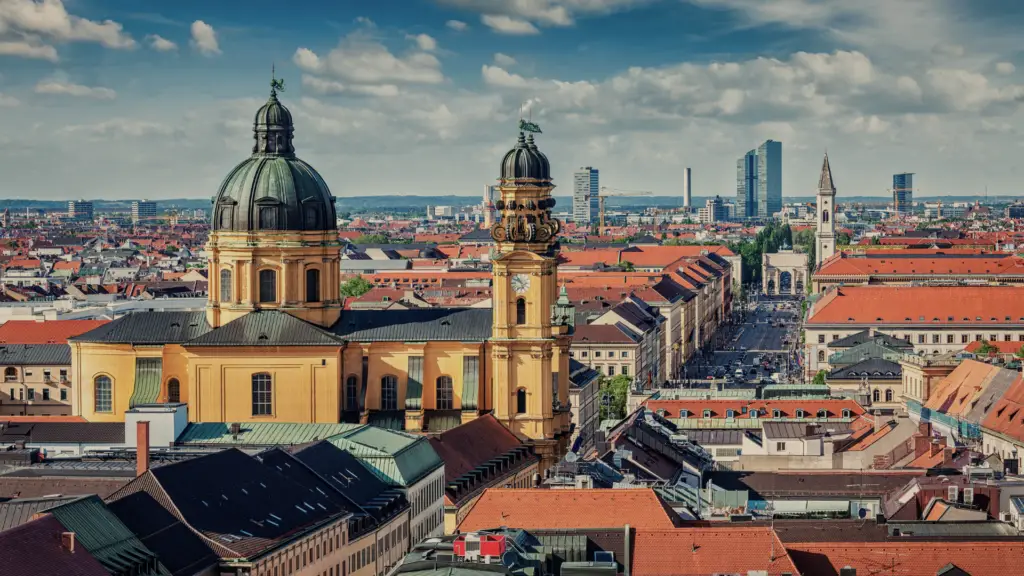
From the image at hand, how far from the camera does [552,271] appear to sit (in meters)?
107

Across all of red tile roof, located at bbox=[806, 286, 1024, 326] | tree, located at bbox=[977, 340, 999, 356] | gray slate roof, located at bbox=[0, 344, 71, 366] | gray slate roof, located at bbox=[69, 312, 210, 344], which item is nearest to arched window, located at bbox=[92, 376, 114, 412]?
gray slate roof, located at bbox=[69, 312, 210, 344]

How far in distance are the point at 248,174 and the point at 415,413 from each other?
14907mm

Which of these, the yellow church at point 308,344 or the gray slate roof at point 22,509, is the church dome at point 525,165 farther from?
the gray slate roof at point 22,509

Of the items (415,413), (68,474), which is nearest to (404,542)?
(68,474)

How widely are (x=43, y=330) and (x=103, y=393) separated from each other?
175 ft

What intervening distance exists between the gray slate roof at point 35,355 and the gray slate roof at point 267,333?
140 feet

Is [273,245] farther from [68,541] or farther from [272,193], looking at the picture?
[68,541]

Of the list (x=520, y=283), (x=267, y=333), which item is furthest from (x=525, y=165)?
(x=267, y=333)

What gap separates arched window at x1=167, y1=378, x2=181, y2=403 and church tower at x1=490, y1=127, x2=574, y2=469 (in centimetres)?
1598

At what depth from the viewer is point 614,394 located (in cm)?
15425

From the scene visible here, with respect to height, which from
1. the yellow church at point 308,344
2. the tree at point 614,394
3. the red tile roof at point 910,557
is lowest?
the tree at point 614,394

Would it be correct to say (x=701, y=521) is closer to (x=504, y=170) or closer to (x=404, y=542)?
(x=404, y=542)

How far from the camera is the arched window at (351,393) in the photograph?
105 m

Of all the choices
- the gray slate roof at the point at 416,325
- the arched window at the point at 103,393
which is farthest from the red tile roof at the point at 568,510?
the arched window at the point at 103,393
